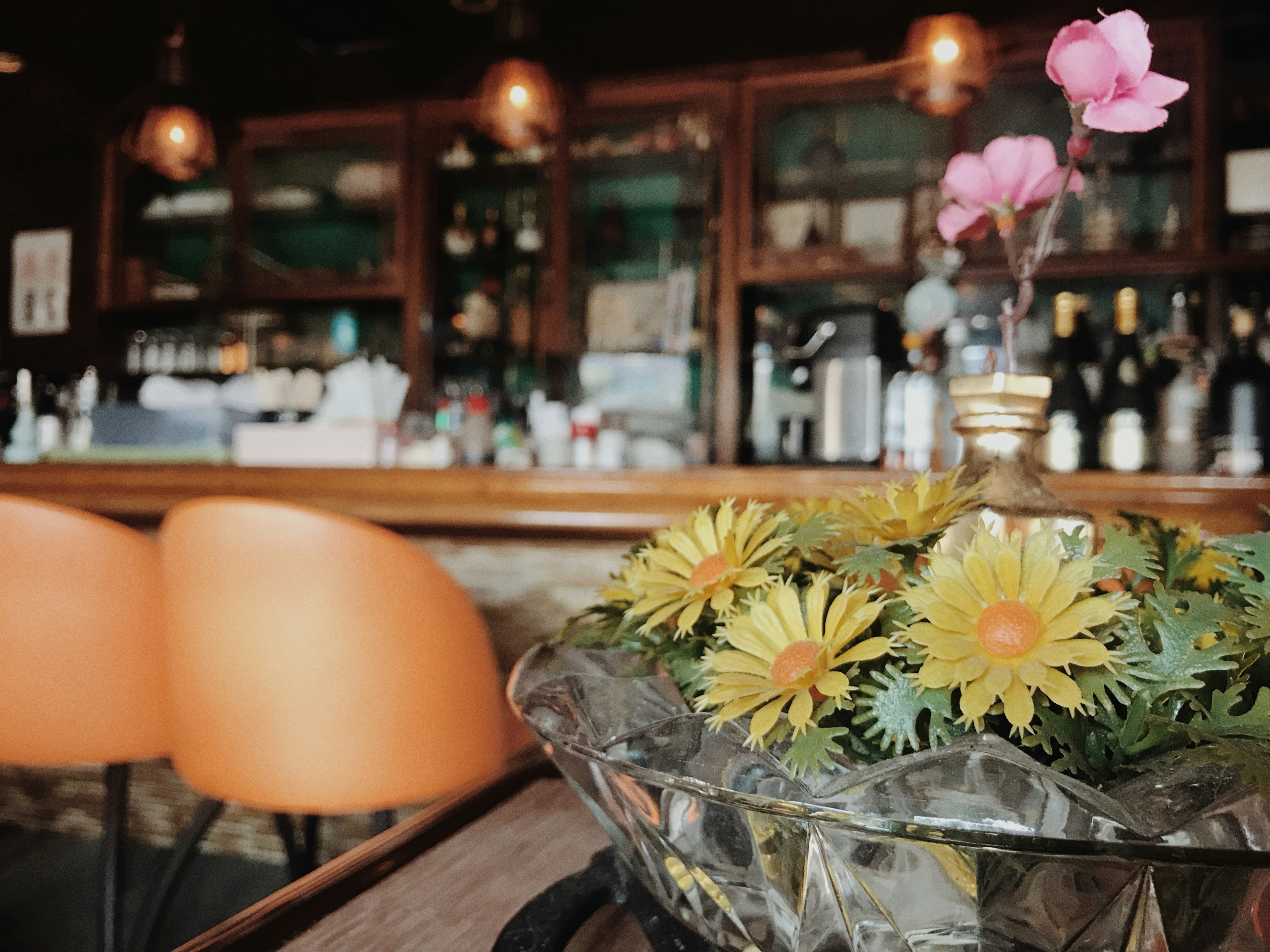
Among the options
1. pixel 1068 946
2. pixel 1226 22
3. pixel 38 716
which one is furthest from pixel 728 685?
pixel 1226 22

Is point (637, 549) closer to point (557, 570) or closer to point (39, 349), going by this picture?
point (557, 570)

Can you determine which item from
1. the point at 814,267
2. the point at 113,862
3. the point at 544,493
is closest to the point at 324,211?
the point at 814,267

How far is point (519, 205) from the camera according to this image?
10.2ft

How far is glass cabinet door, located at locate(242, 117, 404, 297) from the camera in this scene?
3.10 m

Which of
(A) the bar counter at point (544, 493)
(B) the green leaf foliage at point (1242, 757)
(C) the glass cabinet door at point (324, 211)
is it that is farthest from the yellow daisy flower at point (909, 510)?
(C) the glass cabinet door at point (324, 211)

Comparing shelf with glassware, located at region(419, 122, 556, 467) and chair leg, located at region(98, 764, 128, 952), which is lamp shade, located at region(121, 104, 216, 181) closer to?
shelf with glassware, located at region(419, 122, 556, 467)

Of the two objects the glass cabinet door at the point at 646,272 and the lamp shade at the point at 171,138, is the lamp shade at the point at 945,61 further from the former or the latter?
the lamp shade at the point at 171,138

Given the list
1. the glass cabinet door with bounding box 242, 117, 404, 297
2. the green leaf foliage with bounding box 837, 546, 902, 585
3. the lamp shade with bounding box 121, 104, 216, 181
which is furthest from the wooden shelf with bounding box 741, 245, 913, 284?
the green leaf foliage with bounding box 837, 546, 902, 585

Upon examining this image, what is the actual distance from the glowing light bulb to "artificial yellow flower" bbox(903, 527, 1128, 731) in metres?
1.84

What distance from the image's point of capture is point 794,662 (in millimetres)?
340

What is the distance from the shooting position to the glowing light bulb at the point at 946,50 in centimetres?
184

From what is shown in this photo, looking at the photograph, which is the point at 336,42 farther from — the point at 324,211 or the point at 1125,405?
the point at 1125,405

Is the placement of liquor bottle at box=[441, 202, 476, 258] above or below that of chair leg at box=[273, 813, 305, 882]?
above

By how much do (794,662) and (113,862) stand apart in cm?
129
